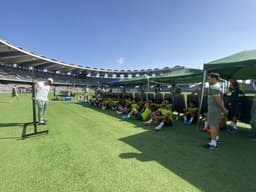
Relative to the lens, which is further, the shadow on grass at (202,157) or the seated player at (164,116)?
the seated player at (164,116)

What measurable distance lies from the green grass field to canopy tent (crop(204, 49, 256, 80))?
198cm

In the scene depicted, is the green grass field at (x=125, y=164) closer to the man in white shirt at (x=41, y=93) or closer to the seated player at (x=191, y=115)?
the man in white shirt at (x=41, y=93)

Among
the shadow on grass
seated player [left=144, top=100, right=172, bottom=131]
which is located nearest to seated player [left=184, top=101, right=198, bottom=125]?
seated player [left=144, top=100, right=172, bottom=131]

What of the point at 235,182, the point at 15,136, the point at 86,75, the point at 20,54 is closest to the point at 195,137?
the point at 235,182

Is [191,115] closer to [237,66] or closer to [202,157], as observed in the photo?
[237,66]

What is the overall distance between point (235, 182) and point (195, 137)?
2044mm

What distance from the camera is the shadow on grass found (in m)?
2.15

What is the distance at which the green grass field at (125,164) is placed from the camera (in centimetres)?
205

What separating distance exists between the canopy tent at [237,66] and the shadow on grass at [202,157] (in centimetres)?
197

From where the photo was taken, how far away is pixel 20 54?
37.8m

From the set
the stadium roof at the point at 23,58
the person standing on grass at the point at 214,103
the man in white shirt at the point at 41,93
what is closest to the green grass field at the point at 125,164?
the person standing on grass at the point at 214,103

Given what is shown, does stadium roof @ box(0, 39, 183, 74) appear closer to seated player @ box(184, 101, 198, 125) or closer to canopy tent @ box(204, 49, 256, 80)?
seated player @ box(184, 101, 198, 125)

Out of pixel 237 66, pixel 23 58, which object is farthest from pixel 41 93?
pixel 23 58

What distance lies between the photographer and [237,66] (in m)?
3.58
